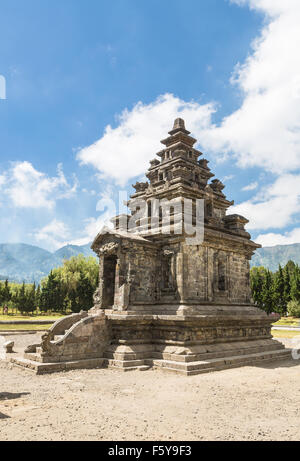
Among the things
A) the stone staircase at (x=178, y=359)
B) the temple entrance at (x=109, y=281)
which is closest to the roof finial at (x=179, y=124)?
the temple entrance at (x=109, y=281)

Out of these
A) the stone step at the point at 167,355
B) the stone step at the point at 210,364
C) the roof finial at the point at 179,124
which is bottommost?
the stone step at the point at 210,364

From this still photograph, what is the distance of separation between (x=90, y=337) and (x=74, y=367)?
138 centimetres

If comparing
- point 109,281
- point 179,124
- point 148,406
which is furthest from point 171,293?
point 179,124

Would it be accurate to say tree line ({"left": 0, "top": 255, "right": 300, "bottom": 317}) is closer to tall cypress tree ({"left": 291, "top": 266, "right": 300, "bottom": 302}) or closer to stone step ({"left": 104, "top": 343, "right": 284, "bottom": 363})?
tall cypress tree ({"left": 291, "top": 266, "right": 300, "bottom": 302})

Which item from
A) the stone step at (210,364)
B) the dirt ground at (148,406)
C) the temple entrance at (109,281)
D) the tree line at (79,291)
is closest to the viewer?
the dirt ground at (148,406)

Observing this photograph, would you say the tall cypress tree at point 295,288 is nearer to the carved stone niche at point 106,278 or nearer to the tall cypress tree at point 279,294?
the tall cypress tree at point 279,294

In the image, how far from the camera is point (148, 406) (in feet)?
26.4

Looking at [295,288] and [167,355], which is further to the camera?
[295,288]

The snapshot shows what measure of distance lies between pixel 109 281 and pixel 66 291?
3655cm

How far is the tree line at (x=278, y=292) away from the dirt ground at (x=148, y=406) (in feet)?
150

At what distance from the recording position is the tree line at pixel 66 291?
4734cm

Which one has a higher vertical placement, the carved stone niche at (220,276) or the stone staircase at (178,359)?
the carved stone niche at (220,276)

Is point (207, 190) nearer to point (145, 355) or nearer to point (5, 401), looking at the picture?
point (145, 355)

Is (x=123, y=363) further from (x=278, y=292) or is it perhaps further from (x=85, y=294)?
(x=278, y=292)
